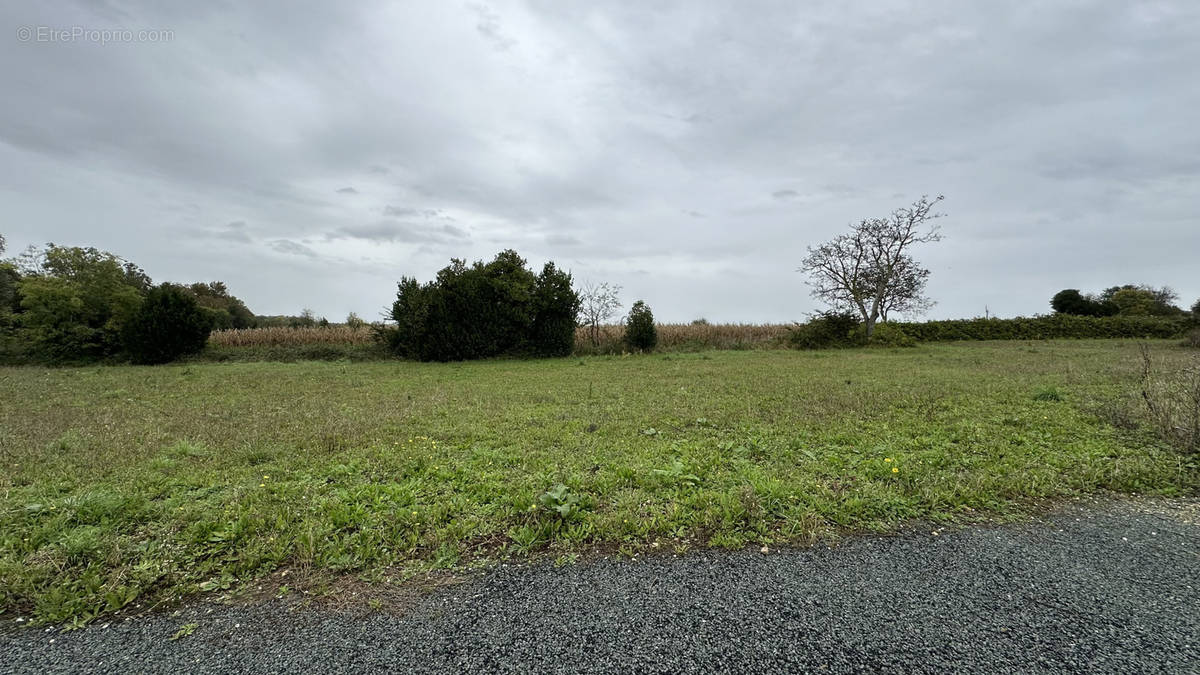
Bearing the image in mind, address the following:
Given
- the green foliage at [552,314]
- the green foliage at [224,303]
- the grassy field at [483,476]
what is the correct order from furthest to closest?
the green foliage at [224,303] < the green foliage at [552,314] < the grassy field at [483,476]

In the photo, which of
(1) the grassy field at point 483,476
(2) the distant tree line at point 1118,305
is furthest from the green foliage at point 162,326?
(2) the distant tree line at point 1118,305

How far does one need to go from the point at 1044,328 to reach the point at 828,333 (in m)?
14.3

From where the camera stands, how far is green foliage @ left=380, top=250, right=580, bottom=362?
17.7m

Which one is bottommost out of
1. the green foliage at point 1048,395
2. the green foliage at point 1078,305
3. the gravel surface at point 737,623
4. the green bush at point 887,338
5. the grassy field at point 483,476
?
the gravel surface at point 737,623

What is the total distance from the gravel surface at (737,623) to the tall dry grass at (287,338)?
21.5m

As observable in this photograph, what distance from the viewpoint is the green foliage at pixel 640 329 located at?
790 inches

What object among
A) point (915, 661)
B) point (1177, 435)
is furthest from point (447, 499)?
point (1177, 435)

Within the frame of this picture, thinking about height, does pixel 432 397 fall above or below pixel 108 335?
below

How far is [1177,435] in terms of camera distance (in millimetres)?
4383

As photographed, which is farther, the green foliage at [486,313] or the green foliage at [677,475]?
the green foliage at [486,313]

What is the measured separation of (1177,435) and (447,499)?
6886mm

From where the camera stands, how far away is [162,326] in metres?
17.2

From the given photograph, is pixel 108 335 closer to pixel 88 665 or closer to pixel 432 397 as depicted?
pixel 432 397

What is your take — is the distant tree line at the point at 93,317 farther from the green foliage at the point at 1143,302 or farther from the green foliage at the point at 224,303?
the green foliage at the point at 1143,302
